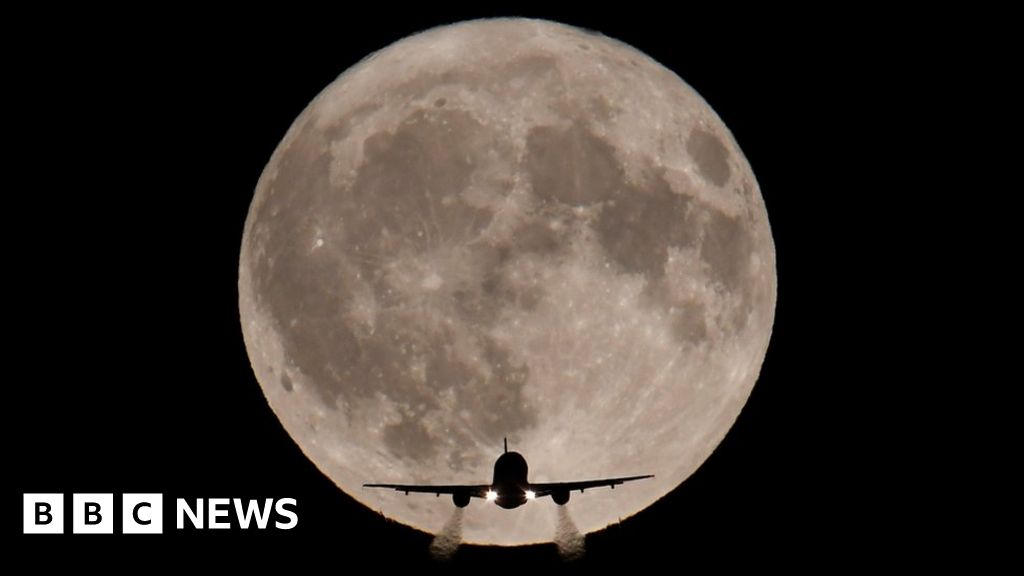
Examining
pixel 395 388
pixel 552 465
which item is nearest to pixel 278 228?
pixel 395 388

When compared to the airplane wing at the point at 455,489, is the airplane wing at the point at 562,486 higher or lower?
lower

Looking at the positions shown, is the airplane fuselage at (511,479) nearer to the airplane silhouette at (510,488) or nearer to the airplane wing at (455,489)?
the airplane silhouette at (510,488)

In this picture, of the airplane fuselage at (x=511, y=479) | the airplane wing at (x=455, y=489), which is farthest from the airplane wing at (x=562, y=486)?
the airplane wing at (x=455, y=489)

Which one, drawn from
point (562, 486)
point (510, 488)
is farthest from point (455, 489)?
point (562, 486)

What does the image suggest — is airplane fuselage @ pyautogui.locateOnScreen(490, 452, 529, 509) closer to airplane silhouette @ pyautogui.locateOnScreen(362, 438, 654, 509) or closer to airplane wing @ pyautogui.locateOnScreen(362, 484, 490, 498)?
airplane silhouette @ pyautogui.locateOnScreen(362, 438, 654, 509)

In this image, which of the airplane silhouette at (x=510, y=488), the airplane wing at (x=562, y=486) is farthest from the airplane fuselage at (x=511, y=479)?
the airplane wing at (x=562, y=486)

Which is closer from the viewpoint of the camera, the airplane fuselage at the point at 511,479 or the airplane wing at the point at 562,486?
the airplane fuselage at the point at 511,479

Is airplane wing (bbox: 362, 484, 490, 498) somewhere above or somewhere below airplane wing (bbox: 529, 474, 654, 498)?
above

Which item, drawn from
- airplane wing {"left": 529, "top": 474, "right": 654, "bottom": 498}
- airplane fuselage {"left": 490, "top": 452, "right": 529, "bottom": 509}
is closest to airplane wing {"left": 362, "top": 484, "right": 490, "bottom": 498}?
airplane fuselage {"left": 490, "top": 452, "right": 529, "bottom": 509}
